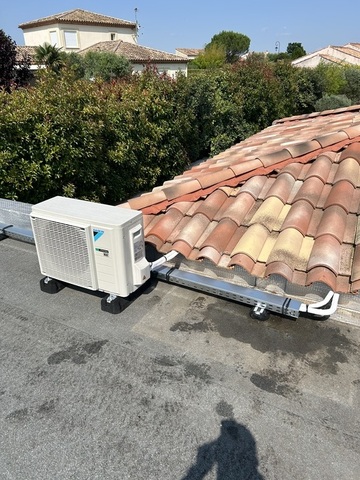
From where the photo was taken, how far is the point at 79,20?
141 feet

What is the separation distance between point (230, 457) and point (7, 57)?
23395mm

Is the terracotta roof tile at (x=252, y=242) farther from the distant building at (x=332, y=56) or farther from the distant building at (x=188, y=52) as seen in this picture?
the distant building at (x=188, y=52)

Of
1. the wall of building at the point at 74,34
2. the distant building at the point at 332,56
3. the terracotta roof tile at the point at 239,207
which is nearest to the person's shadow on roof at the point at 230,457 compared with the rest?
the terracotta roof tile at the point at 239,207

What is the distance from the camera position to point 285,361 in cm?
284

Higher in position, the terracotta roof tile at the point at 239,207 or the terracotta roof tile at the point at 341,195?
the terracotta roof tile at the point at 341,195

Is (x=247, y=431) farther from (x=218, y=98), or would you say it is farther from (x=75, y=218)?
(x=218, y=98)

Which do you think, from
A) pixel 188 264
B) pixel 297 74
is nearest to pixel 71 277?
pixel 188 264

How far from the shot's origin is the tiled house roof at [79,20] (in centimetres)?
4275

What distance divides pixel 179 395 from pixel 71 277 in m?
1.67

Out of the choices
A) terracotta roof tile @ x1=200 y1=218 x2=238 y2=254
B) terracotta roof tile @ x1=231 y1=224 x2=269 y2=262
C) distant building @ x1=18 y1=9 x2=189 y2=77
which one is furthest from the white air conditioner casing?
distant building @ x1=18 y1=9 x2=189 y2=77

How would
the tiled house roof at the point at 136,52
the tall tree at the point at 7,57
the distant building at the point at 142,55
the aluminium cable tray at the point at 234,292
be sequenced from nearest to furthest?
the aluminium cable tray at the point at 234,292 → the tall tree at the point at 7,57 → the distant building at the point at 142,55 → the tiled house roof at the point at 136,52

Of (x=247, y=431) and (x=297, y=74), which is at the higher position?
(x=297, y=74)

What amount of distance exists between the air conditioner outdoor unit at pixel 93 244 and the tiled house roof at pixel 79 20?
162 ft

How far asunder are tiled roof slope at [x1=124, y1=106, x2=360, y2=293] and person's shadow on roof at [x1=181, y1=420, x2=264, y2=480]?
1281mm
